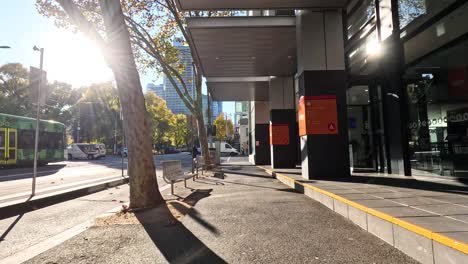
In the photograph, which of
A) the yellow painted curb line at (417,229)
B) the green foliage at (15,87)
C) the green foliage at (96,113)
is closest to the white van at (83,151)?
the green foliage at (15,87)

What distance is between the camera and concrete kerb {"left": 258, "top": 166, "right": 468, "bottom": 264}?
3.13 metres

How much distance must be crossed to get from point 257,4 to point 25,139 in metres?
18.1

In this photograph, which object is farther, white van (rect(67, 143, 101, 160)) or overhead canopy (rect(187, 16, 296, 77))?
white van (rect(67, 143, 101, 160))

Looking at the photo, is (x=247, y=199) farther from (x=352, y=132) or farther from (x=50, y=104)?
(x=50, y=104)

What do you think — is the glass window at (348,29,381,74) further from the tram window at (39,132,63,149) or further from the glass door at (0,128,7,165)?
the tram window at (39,132,63,149)

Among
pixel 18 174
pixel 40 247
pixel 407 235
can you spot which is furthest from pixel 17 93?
pixel 407 235

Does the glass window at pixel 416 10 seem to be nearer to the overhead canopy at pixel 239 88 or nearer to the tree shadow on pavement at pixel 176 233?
the tree shadow on pavement at pixel 176 233

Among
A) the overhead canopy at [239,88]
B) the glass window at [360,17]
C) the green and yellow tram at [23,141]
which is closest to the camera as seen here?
the glass window at [360,17]

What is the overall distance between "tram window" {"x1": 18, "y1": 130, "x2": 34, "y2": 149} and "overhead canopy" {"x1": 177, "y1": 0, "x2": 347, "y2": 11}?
52.2 feet

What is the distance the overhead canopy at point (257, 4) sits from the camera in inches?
397

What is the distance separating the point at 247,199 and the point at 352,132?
6.81 m

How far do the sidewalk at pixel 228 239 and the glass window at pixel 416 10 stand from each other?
5.65m

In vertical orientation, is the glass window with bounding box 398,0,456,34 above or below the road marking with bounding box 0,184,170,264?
above

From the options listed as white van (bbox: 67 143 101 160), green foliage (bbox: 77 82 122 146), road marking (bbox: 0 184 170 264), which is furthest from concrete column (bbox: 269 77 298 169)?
green foliage (bbox: 77 82 122 146)
